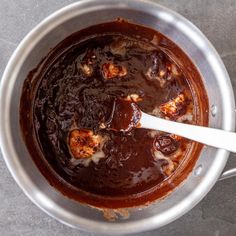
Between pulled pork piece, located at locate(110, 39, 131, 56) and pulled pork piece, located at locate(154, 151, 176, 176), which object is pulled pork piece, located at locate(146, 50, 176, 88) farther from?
pulled pork piece, located at locate(154, 151, 176, 176)

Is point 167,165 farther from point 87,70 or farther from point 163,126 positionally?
point 87,70

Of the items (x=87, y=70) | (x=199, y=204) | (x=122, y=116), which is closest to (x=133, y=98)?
(x=122, y=116)

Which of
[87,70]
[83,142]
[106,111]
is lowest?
[83,142]

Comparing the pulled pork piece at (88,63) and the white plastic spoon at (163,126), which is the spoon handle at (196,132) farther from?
the pulled pork piece at (88,63)

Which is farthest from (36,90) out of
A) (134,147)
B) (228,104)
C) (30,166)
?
(228,104)

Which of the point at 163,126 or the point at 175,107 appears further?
the point at 175,107

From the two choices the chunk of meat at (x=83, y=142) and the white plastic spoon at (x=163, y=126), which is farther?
the chunk of meat at (x=83, y=142)

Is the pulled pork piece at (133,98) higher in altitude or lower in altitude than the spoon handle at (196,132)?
higher

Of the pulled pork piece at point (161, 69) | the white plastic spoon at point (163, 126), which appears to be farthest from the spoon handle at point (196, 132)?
the pulled pork piece at point (161, 69)

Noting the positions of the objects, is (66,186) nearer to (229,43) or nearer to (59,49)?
(59,49)
